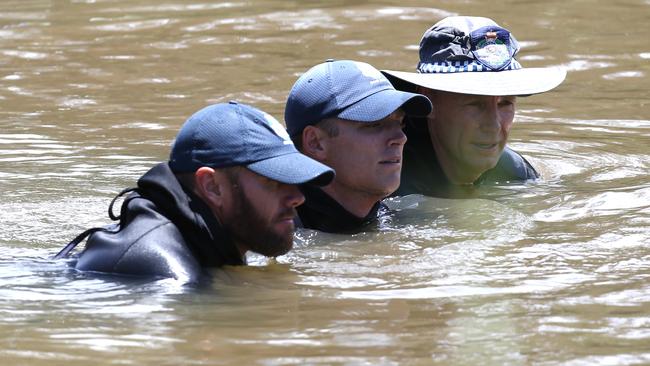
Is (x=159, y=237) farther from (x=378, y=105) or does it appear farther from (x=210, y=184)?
(x=378, y=105)

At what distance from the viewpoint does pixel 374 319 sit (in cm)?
480

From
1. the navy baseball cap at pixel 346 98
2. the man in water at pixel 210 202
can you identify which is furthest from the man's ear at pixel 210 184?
the navy baseball cap at pixel 346 98

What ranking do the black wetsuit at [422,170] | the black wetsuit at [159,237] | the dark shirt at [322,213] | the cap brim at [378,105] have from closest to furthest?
the black wetsuit at [159,237] → the cap brim at [378,105] → the dark shirt at [322,213] → the black wetsuit at [422,170]

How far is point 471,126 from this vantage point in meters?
7.00

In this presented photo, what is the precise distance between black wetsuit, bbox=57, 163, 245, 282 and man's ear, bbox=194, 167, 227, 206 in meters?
0.03

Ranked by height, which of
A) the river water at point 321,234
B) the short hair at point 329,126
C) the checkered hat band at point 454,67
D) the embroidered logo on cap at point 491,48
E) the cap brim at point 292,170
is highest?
the embroidered logo on cap at point 491,48

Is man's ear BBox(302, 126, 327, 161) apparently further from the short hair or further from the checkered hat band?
the checkered hat band

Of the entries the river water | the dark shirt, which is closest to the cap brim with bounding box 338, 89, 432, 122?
the dark shirt

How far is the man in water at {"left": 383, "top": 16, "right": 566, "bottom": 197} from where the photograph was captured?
6879mm

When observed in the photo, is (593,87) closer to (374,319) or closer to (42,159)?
(42,159)

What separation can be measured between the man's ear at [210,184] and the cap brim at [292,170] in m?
0.12

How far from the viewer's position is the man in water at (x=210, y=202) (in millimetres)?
4961

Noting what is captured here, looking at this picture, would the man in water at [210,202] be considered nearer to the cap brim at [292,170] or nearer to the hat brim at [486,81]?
the cap brim at [292,170]

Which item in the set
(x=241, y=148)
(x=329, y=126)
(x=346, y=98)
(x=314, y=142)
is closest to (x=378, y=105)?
(x=346, y=98)
